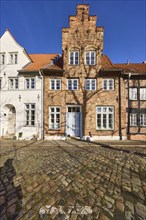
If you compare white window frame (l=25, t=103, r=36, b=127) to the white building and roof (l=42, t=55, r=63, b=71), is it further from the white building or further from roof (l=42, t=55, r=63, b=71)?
roof (l=42, t=55, r=63, b=71)

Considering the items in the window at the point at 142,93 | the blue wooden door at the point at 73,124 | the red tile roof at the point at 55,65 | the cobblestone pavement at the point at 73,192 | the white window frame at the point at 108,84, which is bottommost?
the cobblestone pavement at the point at 73,192

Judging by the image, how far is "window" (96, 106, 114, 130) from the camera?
586 inches

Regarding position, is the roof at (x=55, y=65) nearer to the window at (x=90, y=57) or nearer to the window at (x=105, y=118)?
the window at (x=90, y=57)

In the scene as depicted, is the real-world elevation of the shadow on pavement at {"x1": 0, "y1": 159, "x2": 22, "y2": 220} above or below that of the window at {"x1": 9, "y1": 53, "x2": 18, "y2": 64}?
below

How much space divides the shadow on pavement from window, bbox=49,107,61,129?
10011 millimetres

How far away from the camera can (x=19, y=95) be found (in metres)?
15.6

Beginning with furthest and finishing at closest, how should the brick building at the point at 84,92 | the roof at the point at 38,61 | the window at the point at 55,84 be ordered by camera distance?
the roof at the point at 38,61, the window at the point at 55,84, the brick building at the point at 84,92

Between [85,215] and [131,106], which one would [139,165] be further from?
[131,106]

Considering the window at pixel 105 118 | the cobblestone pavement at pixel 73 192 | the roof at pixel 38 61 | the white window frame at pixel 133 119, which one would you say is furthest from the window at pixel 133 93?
the cobblestone pavement at pixel 73 192

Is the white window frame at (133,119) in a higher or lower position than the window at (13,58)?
lower

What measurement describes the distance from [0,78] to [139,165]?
15.4 m

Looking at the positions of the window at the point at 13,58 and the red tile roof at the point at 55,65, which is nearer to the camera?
the red tile roof at the point at 55,65

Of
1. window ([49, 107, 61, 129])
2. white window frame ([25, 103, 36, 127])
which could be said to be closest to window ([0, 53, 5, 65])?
white window frame ([25, 103, 36, 127])

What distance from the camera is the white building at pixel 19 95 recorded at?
15.3 metres
